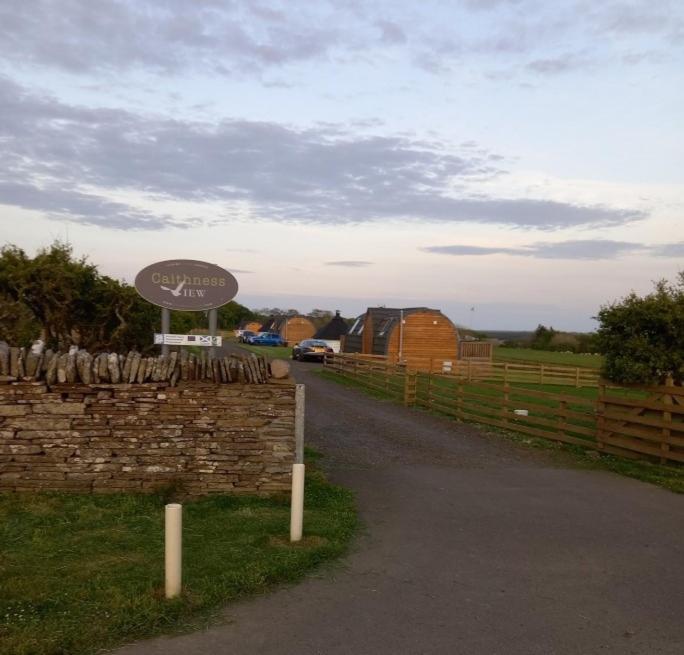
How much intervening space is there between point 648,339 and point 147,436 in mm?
7967

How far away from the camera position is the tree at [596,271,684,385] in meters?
11.7

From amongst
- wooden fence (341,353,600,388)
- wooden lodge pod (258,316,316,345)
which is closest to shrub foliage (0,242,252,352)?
wooden fence (341,353,600,388)

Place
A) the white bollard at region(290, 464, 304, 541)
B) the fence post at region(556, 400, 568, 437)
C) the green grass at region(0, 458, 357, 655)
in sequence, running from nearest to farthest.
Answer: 1. the green grass at region(0, 458, 357, 655)
2. the white bollard at region(290, 464, 304, 541)
3. the fence post at region(556, 400, 568, 437)

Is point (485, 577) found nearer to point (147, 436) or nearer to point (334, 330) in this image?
point (147, 436)

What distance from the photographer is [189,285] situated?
11375 mm

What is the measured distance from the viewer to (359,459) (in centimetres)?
1207

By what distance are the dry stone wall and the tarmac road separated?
1.50 metres

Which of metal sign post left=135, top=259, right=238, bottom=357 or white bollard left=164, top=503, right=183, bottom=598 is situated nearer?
white bollard left=164, top=503, right=183, bottom=598

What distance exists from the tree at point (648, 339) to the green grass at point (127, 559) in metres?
5.57

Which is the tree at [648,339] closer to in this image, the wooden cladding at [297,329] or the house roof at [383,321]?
the house roof at [383,321]

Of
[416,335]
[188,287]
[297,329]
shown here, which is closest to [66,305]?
[188,287]

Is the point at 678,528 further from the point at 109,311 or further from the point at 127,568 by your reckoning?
the point at 109,311

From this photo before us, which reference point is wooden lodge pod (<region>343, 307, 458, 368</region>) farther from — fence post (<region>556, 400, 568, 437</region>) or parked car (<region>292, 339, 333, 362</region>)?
fence post (<region>556, 400, 568, 437</region>)

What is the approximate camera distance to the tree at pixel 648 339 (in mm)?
11727
